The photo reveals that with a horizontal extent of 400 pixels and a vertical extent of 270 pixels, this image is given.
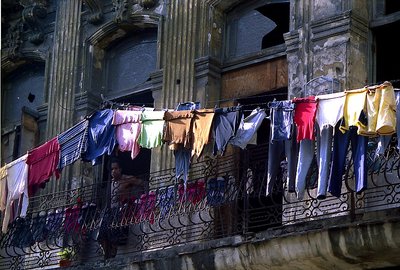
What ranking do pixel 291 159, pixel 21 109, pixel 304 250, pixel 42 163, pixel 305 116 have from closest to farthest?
pixel 304 250 < pixel 305 116 < pixel 291 159 < pixel 42 163 < pixel 21 109

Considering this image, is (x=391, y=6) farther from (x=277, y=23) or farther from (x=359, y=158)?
(x=359, y=158)

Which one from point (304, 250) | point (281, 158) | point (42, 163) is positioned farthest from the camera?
point (42, 163)

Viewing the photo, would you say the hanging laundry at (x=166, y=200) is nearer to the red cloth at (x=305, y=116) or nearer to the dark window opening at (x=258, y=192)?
the dark window opening at (x=258, y=192)

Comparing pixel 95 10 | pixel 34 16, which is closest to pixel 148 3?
pixel 95 10

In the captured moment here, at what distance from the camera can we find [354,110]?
38.8 ft

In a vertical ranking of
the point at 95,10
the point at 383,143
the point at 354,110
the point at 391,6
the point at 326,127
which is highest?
the point at 95,10

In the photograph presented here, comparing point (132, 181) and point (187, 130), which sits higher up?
point (187, 130)

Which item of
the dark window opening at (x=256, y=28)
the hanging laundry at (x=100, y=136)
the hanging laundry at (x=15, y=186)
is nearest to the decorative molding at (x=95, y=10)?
the dark window opening at (x=256, y=28)

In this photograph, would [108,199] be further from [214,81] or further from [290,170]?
[290,170]

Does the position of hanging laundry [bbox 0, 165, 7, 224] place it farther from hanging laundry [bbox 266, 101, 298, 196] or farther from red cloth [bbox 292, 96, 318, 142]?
red cloth [bbox 292, 96, 318, 142]

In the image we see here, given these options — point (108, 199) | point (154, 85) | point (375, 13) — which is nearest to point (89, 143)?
point (108, 199)

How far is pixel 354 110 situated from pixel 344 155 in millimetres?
530

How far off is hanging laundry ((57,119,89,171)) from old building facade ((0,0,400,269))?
1.03 m

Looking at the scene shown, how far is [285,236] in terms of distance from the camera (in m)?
12.1
